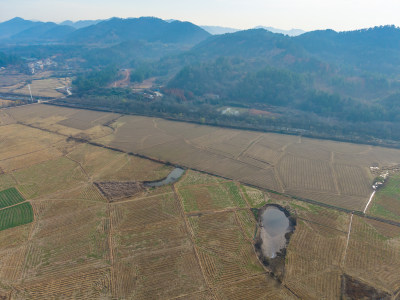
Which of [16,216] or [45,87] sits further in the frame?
[45,87]

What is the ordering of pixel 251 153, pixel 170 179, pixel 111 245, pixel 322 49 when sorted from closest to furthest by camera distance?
pixel 111 245
pixel 170 179
pixel 251 153
pixel 322 49

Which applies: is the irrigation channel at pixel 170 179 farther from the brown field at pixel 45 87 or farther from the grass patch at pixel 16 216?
the brown field at pixel 45 87

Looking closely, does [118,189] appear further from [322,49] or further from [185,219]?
[322,49]

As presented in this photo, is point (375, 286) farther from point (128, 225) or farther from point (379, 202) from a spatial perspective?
point (128, 225)

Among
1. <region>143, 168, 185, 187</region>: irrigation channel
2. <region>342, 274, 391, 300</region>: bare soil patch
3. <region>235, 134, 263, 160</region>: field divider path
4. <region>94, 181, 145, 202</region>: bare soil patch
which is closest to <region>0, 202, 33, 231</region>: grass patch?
<region>94, 181, 145, 202</region>: bare soil patch

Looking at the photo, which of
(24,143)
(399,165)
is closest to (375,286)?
(399,165)

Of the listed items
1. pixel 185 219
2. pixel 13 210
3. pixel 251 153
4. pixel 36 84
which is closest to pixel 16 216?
pixel 13 210

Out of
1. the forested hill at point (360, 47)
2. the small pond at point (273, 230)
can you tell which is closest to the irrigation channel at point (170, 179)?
the small pond at point (273, 230)

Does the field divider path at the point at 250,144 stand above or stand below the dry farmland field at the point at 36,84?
below
